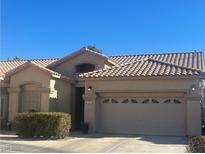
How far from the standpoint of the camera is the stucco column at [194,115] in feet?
63.9

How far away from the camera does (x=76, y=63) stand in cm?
Result: 2594

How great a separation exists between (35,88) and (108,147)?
929 centimetres

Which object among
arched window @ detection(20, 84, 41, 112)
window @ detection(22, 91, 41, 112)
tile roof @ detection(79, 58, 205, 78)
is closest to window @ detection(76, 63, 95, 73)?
tile roof @ detection(79, 58, 205, 78)

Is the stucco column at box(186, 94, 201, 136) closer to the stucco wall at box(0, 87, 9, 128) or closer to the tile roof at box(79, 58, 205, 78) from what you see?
the tile roof at box(79, 58, 205, 78)

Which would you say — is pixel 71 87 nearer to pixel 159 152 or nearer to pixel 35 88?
pixel 35 88

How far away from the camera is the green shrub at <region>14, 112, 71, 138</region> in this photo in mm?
18000

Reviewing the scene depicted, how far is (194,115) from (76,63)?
9.79 metres

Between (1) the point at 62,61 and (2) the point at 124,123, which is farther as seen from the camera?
(1) the point at 62,61

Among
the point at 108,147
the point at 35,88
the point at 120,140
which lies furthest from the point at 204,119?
the point at 35,88

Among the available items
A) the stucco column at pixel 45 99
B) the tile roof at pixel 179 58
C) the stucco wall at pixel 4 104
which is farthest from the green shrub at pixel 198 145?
the stucco wall at pixel 4 104

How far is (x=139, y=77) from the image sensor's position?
20688mm

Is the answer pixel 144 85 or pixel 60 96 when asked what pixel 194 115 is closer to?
pixel 144 85

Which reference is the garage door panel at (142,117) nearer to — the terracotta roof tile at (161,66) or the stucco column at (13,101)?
the terracotta roof tile at (161,66)

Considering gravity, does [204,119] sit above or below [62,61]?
below
